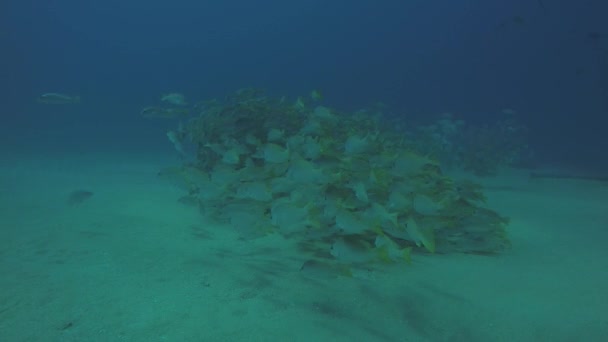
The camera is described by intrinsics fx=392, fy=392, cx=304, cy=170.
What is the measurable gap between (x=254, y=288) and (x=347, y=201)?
1.79 m

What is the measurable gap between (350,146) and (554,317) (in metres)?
3.02

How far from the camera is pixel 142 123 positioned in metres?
36.9

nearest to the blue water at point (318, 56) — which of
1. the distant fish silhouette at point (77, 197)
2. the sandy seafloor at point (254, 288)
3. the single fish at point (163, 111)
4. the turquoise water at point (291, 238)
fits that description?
the turquoise water at point (291, 238)

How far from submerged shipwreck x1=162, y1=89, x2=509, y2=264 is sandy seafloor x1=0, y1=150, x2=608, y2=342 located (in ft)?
1.18

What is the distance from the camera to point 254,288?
3855mm

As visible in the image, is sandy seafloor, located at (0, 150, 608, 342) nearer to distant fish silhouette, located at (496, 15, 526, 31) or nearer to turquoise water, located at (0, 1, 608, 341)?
turquoise water, located at (0, 1, 608, 341)

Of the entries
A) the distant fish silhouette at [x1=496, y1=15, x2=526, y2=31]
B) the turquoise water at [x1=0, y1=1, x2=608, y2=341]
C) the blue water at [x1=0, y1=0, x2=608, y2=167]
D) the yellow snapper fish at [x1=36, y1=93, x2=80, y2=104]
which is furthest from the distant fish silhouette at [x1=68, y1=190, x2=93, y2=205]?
the blue water at [x1=0, y1=0, x2=608, y2=167]

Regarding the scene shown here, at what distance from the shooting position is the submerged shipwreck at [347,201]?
14.1ft

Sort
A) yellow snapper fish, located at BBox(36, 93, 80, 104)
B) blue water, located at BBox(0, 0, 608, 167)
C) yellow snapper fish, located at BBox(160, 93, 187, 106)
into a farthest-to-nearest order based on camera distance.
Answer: blue water, located at BBox(0, 0, 608, 167) → yellow snapper fish, located at BBox(160, 93, 187, 106) → yellow snapper fish, located at BBox(36, 93, 80, 104)

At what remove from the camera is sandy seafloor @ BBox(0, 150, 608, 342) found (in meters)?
3.13

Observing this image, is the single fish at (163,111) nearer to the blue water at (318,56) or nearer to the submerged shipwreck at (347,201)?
the submerged shipwreck at (347,201)

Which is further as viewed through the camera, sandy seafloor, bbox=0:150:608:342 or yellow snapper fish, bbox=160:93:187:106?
yellow snapper fish, bbox=160:93:187:106

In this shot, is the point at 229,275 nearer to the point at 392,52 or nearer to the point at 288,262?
the point at 288,262

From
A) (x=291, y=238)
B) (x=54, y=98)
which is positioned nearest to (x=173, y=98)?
(x=54, y=98)
